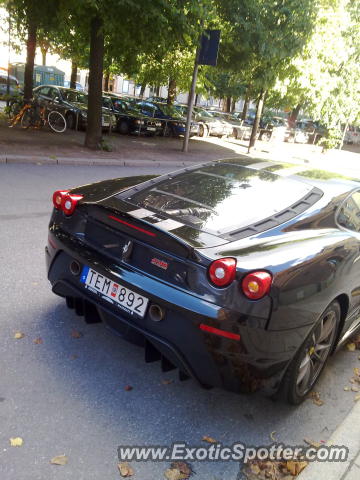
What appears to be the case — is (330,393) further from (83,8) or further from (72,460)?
(83,8)

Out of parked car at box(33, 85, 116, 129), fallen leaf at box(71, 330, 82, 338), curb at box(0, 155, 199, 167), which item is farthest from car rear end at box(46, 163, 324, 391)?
parked car at box(33, 85, 116, 129)

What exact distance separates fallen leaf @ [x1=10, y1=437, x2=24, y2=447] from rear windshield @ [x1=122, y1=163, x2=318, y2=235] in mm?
1538

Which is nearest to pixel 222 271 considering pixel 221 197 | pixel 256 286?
pixel 256 286

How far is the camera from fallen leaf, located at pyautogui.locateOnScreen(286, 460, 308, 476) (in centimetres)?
254

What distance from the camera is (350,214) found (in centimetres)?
355

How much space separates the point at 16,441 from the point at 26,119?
1508cm

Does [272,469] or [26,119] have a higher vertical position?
[26,119]

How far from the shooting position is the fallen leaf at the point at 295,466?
254 cm

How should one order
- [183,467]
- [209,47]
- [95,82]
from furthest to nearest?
[209,47], [95,82], [183,467]

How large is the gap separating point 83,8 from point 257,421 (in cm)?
1094

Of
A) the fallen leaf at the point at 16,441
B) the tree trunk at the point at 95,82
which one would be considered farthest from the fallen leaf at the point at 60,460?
the tree trunk at the point at 95,82

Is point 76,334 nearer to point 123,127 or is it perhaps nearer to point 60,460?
point 60,460

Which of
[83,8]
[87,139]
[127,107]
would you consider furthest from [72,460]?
[127,107]

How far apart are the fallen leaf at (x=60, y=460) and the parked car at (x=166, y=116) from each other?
19822 mm
